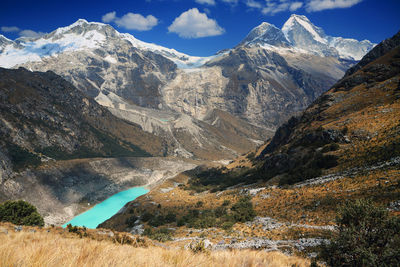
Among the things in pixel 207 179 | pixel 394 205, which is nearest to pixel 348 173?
pixel 394 205

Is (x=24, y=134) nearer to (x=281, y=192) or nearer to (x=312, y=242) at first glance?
(x=281, y=192)

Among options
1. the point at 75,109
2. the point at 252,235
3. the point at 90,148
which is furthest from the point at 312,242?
the point at 75,109

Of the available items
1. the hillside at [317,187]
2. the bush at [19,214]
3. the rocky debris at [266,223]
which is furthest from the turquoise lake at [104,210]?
the rocky debris at [266,223]

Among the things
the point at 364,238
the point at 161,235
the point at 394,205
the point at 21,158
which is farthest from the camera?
the point at 21,158

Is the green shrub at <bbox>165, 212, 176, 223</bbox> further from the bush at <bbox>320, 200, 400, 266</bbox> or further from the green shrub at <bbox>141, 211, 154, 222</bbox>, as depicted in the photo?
the bush at <bbox>320, 200, 400, 266</bbox>

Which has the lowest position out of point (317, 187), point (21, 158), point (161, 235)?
point (161, 235)

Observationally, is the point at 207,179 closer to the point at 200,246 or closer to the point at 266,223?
the point at 266,223
